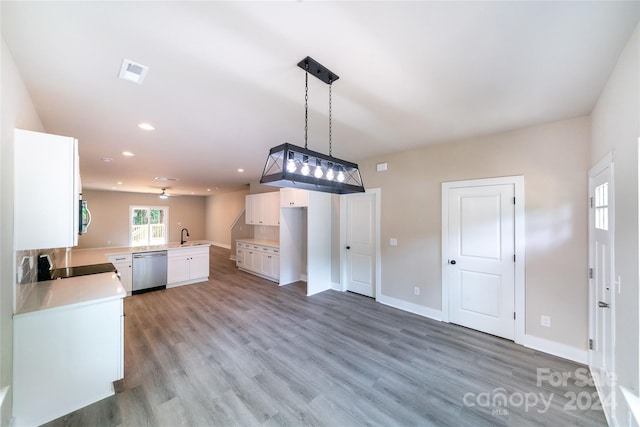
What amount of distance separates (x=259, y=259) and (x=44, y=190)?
474 centimetres

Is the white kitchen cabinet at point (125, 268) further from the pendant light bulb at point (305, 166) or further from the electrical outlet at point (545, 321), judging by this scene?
the electrical outlet at point (545, 321)

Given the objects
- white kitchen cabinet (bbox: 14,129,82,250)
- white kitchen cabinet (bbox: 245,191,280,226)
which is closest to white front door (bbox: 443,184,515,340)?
white kitchen cabinet (bbox: 245,191,280,226)

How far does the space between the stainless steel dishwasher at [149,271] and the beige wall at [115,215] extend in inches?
260

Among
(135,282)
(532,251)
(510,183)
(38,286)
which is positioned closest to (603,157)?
(510,183)

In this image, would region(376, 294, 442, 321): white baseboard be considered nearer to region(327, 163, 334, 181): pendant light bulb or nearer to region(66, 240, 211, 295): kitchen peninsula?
region(327, 163, 334, 181): pendant light bulb

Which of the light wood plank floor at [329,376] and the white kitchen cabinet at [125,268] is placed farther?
the white kitchen cabinet at [125,268]

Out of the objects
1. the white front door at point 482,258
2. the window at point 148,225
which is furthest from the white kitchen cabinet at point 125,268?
the window at point 148,225

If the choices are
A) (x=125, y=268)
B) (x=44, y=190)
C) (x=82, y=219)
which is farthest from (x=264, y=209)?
(x=44, y=190)

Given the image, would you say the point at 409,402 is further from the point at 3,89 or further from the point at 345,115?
the point at 3,89

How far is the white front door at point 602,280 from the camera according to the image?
188cm

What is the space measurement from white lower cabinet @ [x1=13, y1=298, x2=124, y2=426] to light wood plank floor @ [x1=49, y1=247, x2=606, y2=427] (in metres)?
0.15

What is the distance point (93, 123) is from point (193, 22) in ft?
7.67

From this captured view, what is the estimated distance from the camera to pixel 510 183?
3012 millimetres

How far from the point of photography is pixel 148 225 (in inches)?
416
